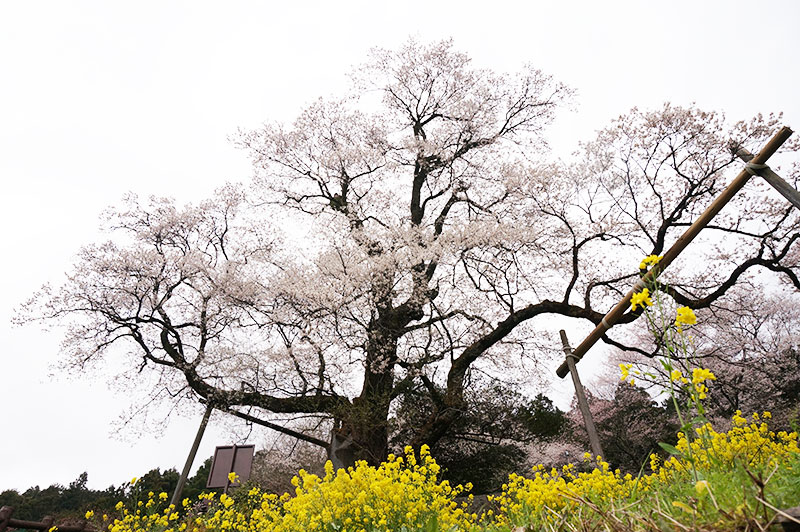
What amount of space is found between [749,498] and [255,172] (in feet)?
41.5

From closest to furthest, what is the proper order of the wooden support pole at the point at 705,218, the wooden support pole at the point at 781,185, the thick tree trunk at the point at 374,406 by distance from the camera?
the wooden support pole at the point at 705,218 < the wooden support pole at the point at 781,185 < the thick tree trunk at the point at 374,406

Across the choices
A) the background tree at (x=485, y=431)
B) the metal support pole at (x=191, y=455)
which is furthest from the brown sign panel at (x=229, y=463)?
the background tree at (x=485, y=431)

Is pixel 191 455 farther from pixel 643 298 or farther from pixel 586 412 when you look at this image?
pixel 643 298

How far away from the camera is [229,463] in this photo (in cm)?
832

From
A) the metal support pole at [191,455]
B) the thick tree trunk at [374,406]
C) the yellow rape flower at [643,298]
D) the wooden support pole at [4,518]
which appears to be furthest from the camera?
the metal support pole at [191,455]

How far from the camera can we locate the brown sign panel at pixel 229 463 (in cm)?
806

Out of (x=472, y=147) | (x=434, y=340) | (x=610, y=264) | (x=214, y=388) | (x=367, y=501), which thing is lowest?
(x=367, y=501)

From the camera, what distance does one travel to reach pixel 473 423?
1036cm

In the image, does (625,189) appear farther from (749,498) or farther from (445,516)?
(749,498)

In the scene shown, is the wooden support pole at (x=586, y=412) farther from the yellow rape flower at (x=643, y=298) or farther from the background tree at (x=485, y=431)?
the background tree at (x=485, y=431)

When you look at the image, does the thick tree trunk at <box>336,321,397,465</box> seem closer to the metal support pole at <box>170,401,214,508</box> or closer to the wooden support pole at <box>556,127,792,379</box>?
the metal support pole at <box>170,401,214,508</box>

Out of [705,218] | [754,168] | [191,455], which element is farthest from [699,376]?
[191,455]

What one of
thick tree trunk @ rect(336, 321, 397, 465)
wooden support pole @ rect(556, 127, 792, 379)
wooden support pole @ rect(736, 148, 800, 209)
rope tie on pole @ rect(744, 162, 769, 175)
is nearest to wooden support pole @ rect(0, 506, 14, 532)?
thick tree trunk @ rect(336, 321, 397, 465)

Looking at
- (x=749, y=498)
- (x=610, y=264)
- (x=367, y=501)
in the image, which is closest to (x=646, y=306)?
(x=749, y=498)
